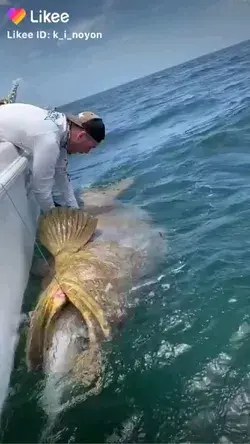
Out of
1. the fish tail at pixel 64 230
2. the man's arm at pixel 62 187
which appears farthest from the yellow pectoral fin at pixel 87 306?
the man's arm at pixel 62 187

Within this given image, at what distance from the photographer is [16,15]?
854cm

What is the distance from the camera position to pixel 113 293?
3.28 m

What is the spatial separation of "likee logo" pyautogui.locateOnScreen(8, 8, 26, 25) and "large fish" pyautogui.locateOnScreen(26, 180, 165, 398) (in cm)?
518

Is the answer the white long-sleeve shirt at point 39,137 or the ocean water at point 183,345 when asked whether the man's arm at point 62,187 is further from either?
the ocean water at point 183,345

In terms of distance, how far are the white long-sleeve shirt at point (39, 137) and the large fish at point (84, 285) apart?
0.41 metres

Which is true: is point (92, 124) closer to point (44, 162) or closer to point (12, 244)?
point (44, 162)

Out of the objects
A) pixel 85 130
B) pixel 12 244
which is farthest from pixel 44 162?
pixel 12 244

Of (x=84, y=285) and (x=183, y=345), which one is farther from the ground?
(x=84, y=285)

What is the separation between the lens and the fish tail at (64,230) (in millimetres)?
3811

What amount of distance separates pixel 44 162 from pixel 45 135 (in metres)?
0.22

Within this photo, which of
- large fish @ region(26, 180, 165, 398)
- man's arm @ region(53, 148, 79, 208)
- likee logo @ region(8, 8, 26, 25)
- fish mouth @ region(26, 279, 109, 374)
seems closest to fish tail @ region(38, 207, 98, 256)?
large fish @ region(26, 180, 165, 398)

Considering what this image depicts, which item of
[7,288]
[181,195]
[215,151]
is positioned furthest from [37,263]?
[215,151]

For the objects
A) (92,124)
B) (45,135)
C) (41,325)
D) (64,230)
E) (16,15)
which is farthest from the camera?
(16,15)

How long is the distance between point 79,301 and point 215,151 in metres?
4.70
